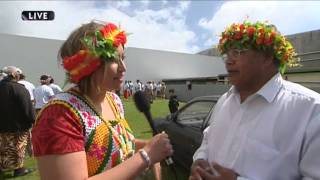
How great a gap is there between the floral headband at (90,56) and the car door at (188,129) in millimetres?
3785

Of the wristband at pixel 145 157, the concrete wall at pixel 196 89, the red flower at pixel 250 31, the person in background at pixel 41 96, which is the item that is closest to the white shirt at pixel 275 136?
the red flower at pixel 250 31

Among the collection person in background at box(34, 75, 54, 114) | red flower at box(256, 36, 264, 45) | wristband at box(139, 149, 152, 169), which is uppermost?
red flower at box(256, 36, 264, 45)

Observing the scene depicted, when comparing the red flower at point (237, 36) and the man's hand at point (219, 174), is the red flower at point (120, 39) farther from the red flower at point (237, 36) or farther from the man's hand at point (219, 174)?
the man's hand at point (219, 174)

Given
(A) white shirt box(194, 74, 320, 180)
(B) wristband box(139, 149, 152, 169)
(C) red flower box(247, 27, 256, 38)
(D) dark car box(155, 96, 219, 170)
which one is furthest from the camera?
(D) dark car box(155, 96, 219, 170)

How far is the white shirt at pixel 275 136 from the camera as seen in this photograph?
2.00 metres

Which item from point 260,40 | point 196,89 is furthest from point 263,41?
point 196,89

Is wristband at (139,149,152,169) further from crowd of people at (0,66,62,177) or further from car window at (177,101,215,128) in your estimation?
crowd of people at (0,66,62,177)

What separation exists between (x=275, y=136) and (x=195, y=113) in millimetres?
4755

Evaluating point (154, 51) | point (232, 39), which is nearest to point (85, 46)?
point (232, 39)

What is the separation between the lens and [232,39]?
2.47m

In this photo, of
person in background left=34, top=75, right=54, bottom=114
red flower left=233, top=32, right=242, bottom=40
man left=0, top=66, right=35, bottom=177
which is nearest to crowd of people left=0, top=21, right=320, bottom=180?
red flower left=233, top=32, right=242, bottom=40

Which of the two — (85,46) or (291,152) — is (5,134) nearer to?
(85,46)

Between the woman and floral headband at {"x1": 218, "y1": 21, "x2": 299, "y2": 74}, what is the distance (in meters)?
0.80

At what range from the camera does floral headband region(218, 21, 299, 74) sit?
2.35 meters
